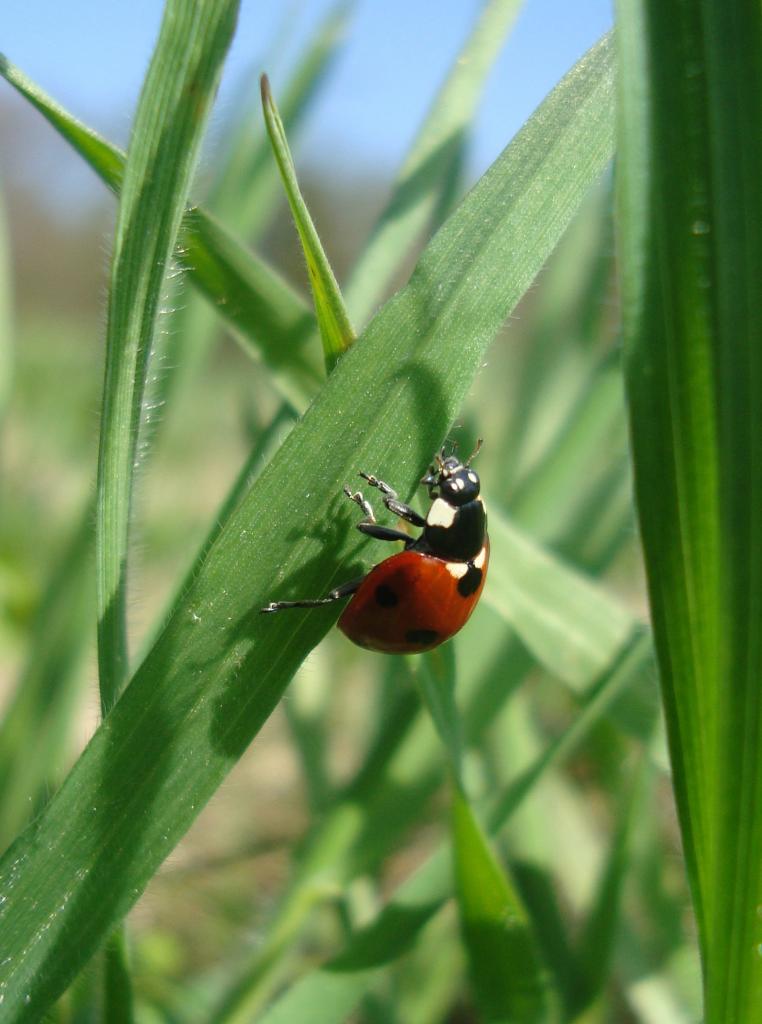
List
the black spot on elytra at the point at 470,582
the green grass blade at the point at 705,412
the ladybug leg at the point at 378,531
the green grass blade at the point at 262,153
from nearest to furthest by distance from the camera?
the green grass blade at the point at 705,412
the ladybug leg at the point at 378,531
the black spot on elytra at the point at 470,582
the green grass blade at the point at 262,153

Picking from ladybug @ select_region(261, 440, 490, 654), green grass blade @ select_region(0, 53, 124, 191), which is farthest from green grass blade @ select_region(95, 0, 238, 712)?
ladybug @ select_region(261, 440, 490, 654)

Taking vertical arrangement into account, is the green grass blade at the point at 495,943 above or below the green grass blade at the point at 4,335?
below

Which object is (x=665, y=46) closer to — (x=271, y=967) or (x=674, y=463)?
(x=674, y=463)

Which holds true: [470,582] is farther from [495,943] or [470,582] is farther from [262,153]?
[262,153]

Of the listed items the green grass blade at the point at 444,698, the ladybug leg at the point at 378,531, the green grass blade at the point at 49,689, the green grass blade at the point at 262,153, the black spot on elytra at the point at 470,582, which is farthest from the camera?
the green grass blade at the point at 262,153

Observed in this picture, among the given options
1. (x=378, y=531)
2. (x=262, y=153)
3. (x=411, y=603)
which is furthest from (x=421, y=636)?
(x=262, y=153)

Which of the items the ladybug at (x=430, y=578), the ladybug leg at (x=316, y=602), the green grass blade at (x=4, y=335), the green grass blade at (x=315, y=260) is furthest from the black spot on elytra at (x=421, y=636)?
the green grass blade at (x=4, y=335)

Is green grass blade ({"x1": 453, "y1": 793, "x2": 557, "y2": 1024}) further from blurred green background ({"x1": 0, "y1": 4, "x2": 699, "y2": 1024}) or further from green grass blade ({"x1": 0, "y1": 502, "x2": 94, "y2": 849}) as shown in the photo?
green grass blade ({"x1": 0, "y1": 502, "x2": 94, "y2": 849})

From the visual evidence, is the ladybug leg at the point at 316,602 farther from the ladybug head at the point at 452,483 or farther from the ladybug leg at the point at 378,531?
the ladybug head at the point at 452,483
